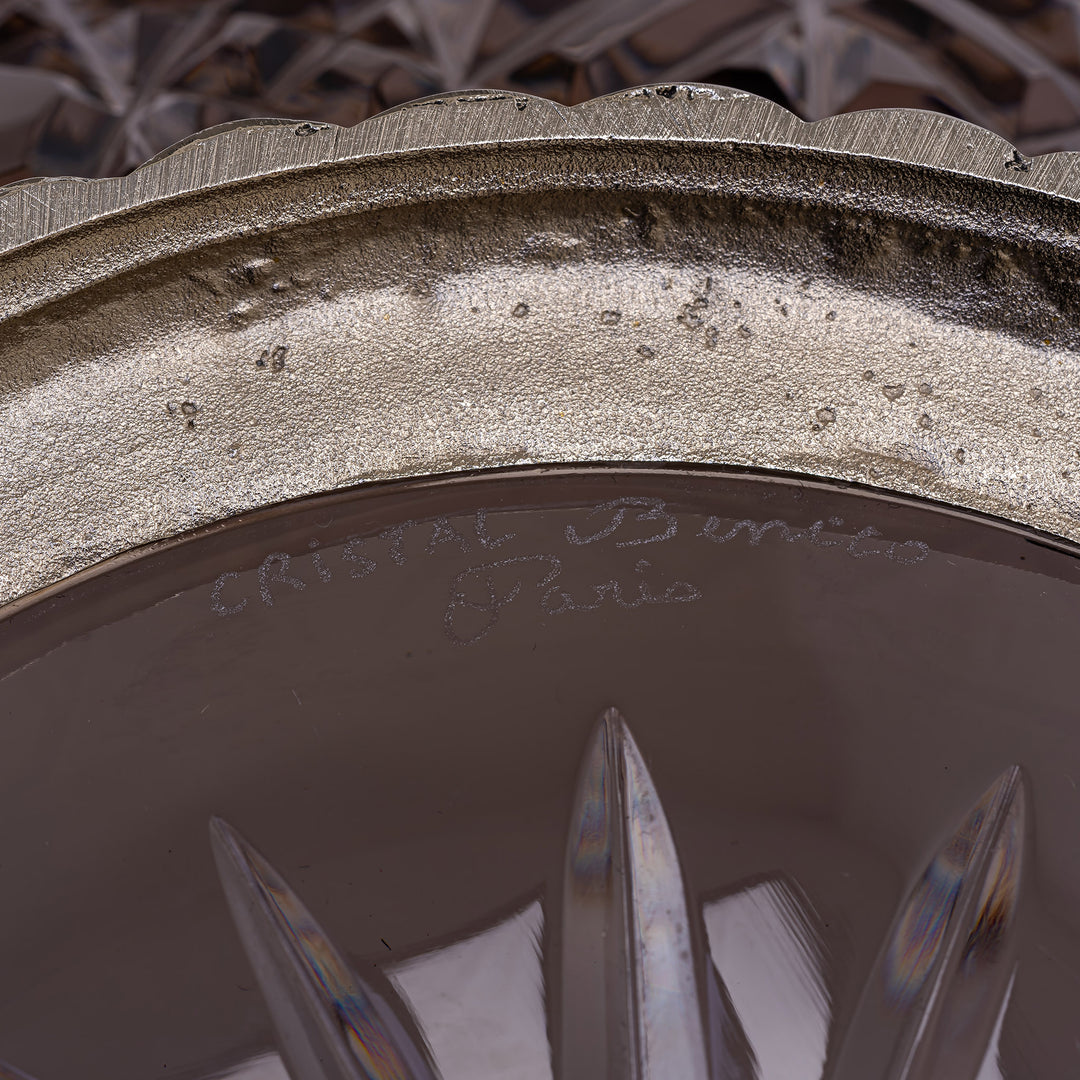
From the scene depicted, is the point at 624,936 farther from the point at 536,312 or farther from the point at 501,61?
the point at 501,61

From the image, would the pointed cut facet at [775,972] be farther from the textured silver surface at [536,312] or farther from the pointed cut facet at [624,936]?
the textured silver surface at [536,312]

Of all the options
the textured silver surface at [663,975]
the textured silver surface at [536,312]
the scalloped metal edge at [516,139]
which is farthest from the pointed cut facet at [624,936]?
the scalloped metal edge at [516,139]

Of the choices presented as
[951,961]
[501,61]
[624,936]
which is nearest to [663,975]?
[624,936]

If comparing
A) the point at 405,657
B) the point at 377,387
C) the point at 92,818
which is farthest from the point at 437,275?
the point at 92,818

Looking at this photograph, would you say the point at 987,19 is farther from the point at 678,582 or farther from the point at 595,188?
the point at 678,582

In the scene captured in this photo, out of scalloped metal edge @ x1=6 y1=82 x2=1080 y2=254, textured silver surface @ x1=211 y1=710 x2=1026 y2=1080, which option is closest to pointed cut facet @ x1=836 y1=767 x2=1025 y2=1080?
textured silver surface @ x1=211 y1=710 x2=1026 y2=1080
